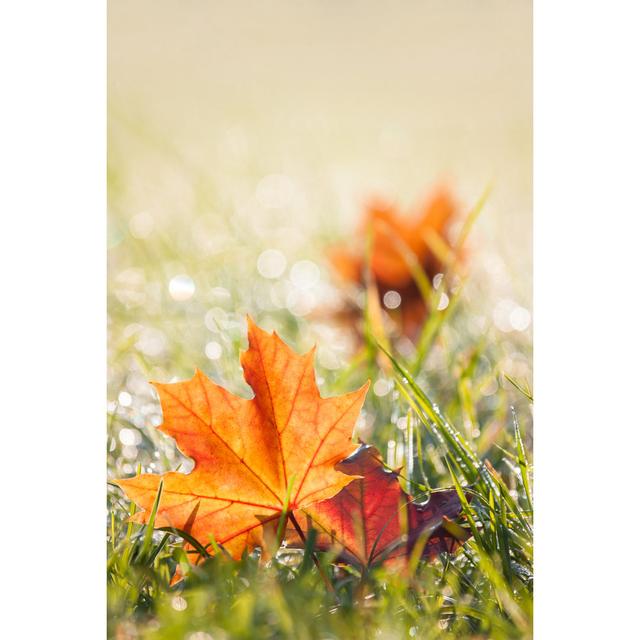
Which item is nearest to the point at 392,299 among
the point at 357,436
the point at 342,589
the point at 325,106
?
the point at 325,106

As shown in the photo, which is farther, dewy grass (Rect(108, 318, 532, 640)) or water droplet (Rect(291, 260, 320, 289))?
water droplet (Rect(291, 260, 320, 289))

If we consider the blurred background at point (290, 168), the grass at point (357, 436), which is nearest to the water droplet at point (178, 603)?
the grass at point (357, 436)

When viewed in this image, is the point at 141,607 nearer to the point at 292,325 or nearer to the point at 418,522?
the point at 418,522
